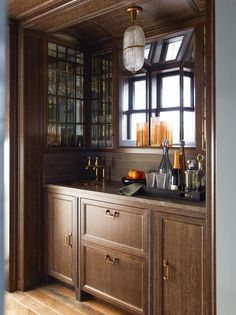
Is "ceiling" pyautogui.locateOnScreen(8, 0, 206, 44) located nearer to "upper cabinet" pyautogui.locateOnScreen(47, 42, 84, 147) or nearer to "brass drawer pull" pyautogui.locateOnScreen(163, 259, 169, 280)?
"upper cabinet" pyautogui.locateOnScreen(47, 42, 84, 147)

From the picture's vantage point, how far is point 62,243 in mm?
2908

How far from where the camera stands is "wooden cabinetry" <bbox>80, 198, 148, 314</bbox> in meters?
2.29

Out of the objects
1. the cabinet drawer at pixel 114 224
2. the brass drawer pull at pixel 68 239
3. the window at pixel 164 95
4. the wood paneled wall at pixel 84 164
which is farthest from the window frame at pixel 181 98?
the brass drawer pull at pixel 68 239

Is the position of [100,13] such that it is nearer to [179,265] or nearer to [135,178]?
[135,178]

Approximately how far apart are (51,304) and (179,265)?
119cm

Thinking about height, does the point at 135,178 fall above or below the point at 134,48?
below

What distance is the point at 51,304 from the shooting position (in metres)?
2.69

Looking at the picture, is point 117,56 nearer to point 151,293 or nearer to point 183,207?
point 183,207

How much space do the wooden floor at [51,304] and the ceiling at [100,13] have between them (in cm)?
218

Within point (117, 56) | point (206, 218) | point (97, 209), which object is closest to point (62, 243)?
point (97, 209)

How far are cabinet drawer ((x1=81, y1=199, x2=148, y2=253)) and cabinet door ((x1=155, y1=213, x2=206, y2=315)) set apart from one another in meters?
0.14

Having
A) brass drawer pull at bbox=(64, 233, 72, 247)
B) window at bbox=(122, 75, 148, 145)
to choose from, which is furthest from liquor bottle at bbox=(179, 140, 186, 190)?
brass drawer pull at bbox=(64, 233, 72, 247)

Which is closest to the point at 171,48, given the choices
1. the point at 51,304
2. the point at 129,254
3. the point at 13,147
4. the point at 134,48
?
the point at 134,48

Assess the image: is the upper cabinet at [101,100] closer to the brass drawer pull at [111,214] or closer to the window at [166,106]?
the window at [166,106]
